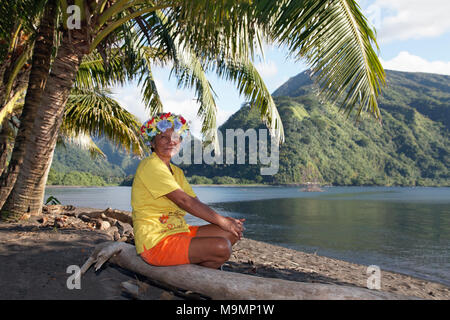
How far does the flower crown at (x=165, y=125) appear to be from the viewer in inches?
123

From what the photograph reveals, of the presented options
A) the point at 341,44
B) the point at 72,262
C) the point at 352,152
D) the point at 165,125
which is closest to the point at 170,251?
the point at 165,125

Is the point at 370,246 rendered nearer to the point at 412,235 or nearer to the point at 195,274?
the point at 412,235

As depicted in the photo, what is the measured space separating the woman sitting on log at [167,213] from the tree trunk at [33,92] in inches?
186

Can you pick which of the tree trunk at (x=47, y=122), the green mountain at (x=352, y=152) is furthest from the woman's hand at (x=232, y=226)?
the green mountain at (x=352, y=152)

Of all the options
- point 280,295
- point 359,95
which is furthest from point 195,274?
point 359,95

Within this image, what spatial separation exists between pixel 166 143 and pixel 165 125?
0.15 metres

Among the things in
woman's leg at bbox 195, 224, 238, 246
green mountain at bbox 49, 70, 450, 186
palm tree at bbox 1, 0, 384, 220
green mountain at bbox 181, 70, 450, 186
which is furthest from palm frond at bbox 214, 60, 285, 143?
green mountain at bbox 181, 70, 450, 186

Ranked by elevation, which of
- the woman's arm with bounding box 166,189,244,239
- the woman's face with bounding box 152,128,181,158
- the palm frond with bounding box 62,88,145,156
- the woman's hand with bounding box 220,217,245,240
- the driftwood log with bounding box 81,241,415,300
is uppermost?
the palm frond with bounding box 62,88,145,156

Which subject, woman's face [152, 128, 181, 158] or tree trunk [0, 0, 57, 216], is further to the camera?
tree trunk [0, 0, 57, 216]

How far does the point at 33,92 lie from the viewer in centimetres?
686

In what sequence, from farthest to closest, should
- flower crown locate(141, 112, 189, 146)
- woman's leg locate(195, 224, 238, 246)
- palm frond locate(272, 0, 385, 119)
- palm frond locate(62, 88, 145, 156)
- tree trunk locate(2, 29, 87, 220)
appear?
1. palm frond locate(62, 88, 145, 156)
2. tree trunk locate(2, 29, 87, 220)
3. palm frond locate(272, 0, 385, 119)
4. woman's leg locate(195, 224, 238, 246)
5. flower crown locate(141, 112, 189, 146)

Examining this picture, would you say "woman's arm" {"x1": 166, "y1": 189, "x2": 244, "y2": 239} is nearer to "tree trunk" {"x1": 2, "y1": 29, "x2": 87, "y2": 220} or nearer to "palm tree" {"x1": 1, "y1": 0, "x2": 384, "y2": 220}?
"palm tree" {"x1": 1, "y1": 0, "x2": 384, "y2": 220}

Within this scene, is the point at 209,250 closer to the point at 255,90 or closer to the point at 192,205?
the point at 192,205

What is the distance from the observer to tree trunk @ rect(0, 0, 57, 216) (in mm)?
6793
